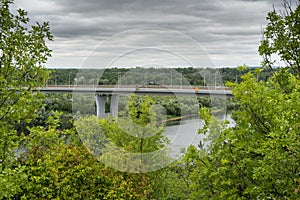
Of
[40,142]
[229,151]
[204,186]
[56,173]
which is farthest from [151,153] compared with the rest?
[40,142]

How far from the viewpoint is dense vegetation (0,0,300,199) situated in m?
6.39

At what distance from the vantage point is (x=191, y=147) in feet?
28.3

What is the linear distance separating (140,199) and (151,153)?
7.16ft

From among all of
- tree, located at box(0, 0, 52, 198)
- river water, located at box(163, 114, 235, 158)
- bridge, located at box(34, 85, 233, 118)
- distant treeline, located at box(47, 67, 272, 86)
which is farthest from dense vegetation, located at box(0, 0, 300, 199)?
distant treeline, located at box(47, 67, 272, 86)

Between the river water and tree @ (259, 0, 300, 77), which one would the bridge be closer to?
the river water

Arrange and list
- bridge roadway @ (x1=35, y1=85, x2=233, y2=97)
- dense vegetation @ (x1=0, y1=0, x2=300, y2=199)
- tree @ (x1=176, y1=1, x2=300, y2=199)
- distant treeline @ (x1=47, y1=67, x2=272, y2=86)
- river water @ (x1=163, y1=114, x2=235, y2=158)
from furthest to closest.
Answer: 1. bridge roadway @ (x1=35, y1=85, x2=233, y2=97)
2. distant treeline @ (x1=47, y1=67, x2=272, y2=86)
3. river water @ (x1=163, y1=114, x2=235, y2=158)
4. tree @ (x1=176, y1=1, x2=300, y2=199)
5. dense vegetation @ (x1=0, y1=0, x2=300, y2=199)

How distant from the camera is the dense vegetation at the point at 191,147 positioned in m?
6.39

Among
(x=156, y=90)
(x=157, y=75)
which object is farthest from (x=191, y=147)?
(x=156, y=90)

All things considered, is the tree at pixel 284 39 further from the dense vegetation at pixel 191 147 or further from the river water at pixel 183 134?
the river water at pixel 183 134

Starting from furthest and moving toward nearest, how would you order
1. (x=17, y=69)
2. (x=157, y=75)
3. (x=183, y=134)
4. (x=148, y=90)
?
1. (x=148, y=90)
2. (x=157, y=75)
3. (x=183, y=134)
4. (x=17, y=69)

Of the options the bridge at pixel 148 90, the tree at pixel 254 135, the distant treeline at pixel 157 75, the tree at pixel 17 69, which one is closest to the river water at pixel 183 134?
the bridge at pixel 148 90

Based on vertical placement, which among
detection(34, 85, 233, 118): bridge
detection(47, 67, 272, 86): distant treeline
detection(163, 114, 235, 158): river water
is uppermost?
detection(47, 67, 272, 86): distant treeline

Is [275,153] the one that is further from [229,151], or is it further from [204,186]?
[204,186]

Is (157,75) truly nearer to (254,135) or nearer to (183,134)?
(183,134)
